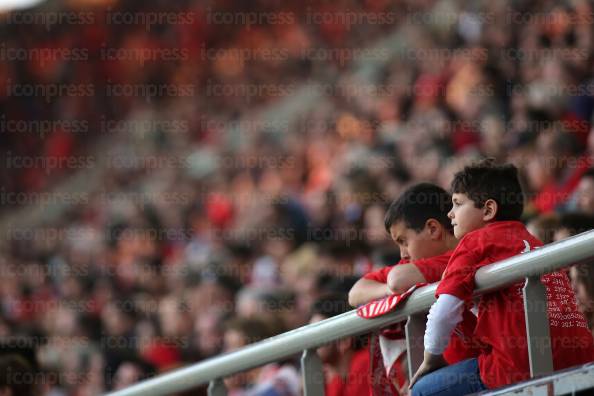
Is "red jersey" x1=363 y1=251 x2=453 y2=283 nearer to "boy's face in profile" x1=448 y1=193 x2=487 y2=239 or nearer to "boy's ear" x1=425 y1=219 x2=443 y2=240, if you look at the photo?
"boy's ear" x1=425 y1=219 x2=443 y2=240

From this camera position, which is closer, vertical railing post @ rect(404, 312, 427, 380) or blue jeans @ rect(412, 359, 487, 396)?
blue jeans @ rect(412, 359, 487, 396)

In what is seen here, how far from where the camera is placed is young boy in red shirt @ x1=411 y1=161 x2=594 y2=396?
3094 millimetres

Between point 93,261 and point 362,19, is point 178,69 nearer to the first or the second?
point 362,19

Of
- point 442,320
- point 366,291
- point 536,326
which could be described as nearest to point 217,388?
point 366,291

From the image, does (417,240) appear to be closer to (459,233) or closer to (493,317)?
(459,233)

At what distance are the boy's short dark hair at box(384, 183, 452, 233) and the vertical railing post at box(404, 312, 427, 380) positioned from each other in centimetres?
29

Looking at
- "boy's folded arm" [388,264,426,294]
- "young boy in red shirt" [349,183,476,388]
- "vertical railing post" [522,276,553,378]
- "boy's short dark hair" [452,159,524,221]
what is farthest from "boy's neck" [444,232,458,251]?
"vertical railing post" [522,276,553,378]

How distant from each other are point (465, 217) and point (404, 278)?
256 millimetres

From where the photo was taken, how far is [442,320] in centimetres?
308

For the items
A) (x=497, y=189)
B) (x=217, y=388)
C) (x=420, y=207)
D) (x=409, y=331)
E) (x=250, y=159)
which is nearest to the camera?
(x=497, y=189)

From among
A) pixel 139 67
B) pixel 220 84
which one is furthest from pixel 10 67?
pixel 220 84

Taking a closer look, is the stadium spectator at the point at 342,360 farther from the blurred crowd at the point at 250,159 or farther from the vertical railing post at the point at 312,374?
the vertical railing post at the point at 312,374

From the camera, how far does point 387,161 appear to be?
8047 mm

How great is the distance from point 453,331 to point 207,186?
9.03 m
